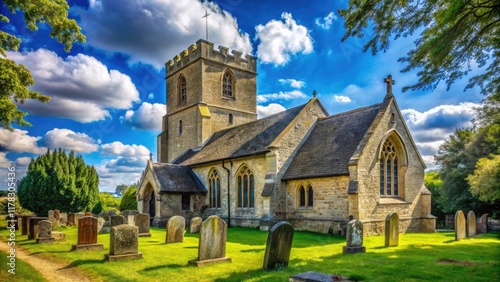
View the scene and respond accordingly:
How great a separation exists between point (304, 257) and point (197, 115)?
73.9 ft

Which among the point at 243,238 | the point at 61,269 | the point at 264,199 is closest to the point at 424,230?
the point at 264,199

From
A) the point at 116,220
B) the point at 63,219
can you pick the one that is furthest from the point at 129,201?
the point at 116,220

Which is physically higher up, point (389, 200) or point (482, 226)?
point (389, 200)

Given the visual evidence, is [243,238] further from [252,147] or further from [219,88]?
[219,88]

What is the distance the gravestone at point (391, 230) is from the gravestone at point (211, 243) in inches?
270

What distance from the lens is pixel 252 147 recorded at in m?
22.2

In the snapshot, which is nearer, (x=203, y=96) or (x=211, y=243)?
(x=211, y=243)

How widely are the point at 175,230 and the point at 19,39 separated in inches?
370

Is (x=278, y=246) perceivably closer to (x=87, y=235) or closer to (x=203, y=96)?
(x=87, y=235)

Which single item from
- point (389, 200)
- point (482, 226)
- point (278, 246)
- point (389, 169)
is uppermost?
point (389, 169)

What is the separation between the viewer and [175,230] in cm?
1460

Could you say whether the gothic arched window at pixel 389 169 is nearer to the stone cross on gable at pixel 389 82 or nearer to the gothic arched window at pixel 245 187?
the stone cross on gable at pixel 389 82

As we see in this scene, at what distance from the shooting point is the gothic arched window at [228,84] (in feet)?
110

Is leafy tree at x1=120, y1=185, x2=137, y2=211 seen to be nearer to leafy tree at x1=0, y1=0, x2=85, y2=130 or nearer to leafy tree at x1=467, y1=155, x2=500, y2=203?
leafy tree at x1=0, y1=0, x2=85, y2=130
